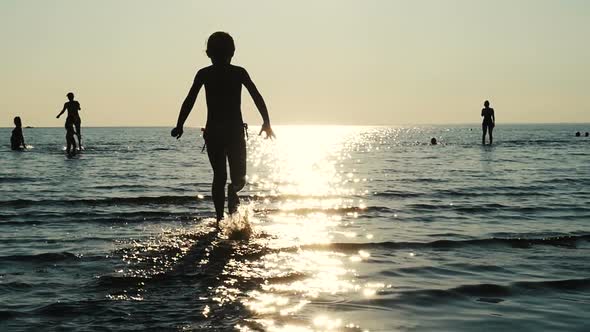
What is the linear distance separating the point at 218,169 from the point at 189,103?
36.1 inches

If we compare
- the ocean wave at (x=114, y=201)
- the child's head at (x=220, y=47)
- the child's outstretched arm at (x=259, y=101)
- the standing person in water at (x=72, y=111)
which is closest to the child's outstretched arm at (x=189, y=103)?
the child's head at (x=220, y=47)

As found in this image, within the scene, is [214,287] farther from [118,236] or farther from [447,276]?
[118,236]

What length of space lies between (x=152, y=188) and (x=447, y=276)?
933 cm

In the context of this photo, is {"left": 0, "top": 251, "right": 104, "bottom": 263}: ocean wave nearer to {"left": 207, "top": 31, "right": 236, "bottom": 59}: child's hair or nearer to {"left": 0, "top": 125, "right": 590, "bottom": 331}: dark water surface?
{"left": 0, "top": 125, "right": 590, "bottom": 331}: dark water surface

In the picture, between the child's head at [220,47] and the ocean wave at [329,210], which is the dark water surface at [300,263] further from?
the child's head at [220,47]

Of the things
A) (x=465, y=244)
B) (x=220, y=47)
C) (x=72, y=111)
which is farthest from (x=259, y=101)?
(x=72, y=111)

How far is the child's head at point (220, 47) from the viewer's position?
760cm

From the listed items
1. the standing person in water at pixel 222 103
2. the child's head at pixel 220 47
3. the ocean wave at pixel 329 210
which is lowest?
the ocean wave at pixel 329 210

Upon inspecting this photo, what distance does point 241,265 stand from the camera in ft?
18.1

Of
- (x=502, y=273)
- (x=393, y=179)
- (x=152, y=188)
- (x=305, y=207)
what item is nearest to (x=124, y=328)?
(x=502, y=273)

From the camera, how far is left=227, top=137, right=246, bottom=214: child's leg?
7.79 meters

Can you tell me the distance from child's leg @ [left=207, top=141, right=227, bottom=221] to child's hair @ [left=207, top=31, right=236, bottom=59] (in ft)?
3.62

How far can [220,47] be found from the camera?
7598 mm

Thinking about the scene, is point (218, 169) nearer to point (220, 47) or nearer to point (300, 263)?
point (220, 47)
